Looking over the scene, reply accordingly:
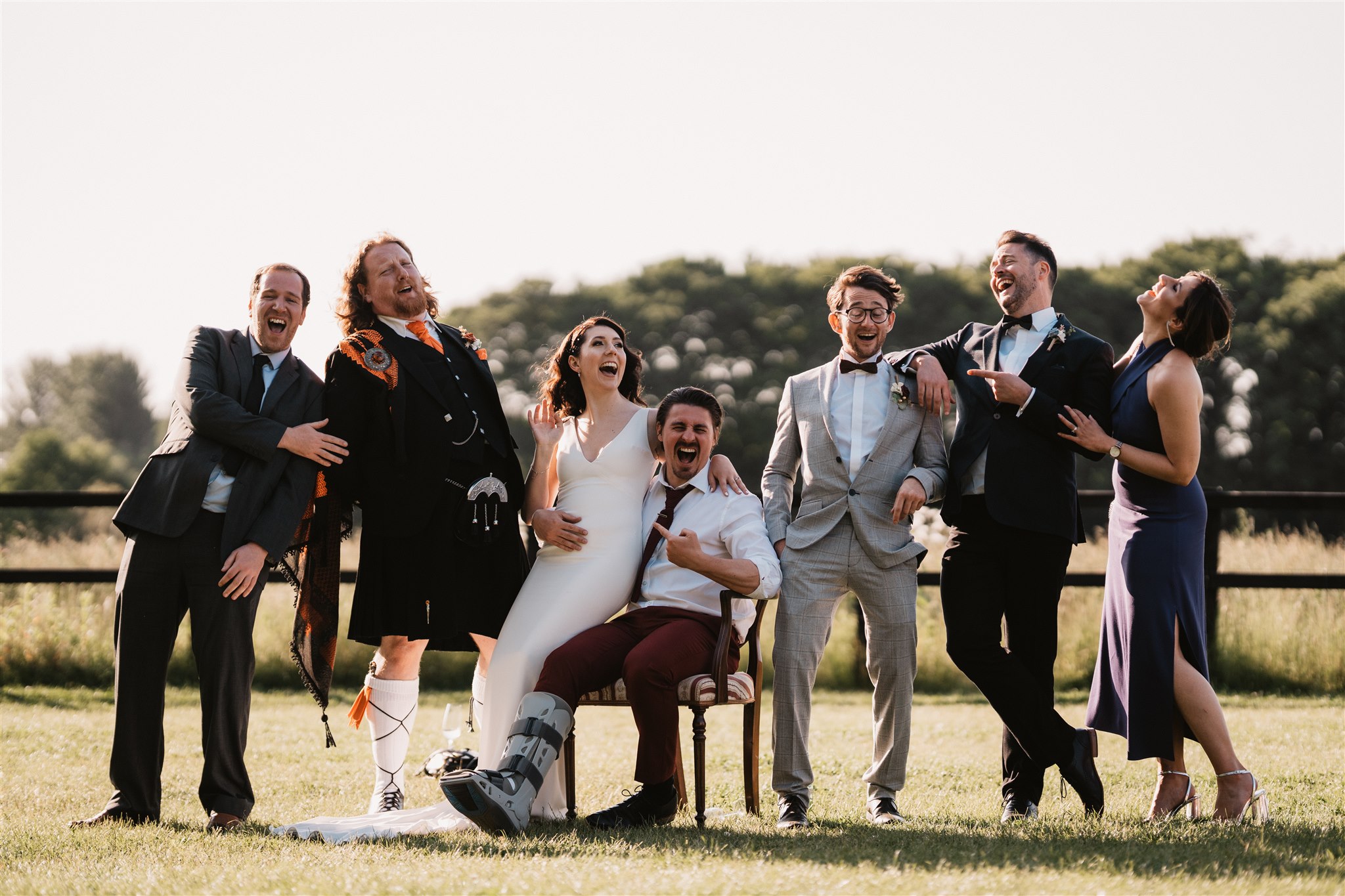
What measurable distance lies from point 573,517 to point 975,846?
184 cm

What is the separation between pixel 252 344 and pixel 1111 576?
3.33m

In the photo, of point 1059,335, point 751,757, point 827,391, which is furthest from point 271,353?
point 1059,335

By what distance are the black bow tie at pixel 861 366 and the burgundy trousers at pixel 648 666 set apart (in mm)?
1047

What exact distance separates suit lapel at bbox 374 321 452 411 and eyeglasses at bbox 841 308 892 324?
1.55m

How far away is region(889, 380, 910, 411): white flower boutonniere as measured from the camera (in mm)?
4379

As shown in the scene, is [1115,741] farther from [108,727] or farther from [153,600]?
[108,727]

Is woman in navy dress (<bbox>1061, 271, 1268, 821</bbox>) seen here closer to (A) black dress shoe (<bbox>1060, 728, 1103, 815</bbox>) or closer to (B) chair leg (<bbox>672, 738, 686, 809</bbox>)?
(A) black dress shoe (<bbox>1060, 728, 1103, 815</bbox>)

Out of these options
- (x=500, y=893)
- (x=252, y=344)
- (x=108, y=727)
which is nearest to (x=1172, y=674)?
(x=500, y=893)

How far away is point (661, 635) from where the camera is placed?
419 cm

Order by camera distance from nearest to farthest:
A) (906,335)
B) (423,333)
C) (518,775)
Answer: (518,775) < (423,333) < (906,335)

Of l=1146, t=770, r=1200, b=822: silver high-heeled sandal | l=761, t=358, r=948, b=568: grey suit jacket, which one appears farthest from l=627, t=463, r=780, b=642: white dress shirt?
l=1146, t=770, r=1200, b=822: silver high-heeled sandal

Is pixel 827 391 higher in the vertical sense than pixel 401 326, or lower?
lower

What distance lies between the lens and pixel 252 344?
460 centimetres

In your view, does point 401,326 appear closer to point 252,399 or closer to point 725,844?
point 252,399
